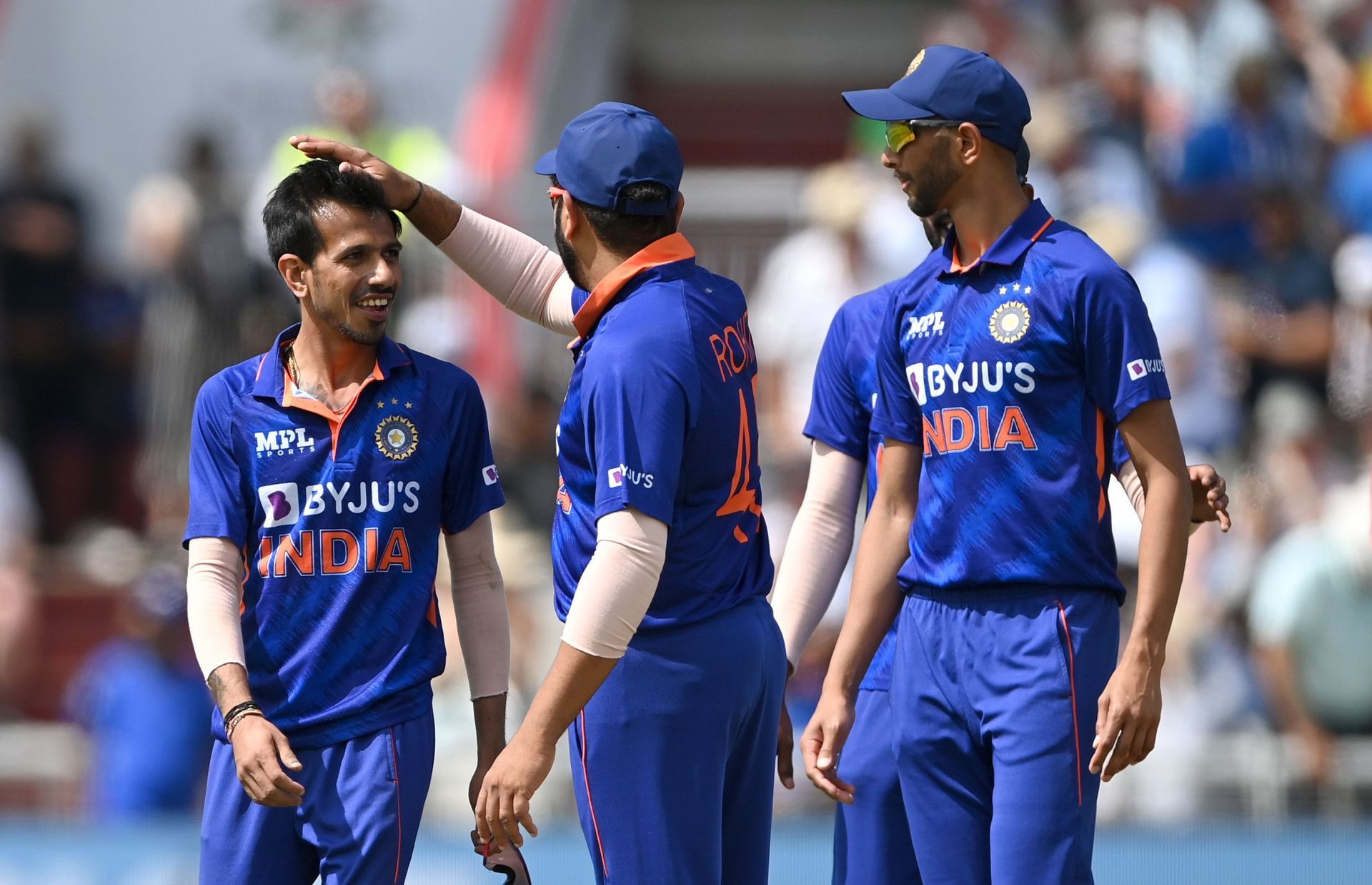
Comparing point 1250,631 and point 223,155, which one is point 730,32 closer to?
point 223,155

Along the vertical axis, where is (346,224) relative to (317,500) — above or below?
above

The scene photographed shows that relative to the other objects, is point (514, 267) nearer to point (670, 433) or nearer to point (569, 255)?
point (569, 255)

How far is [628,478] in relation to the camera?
13.1 feet

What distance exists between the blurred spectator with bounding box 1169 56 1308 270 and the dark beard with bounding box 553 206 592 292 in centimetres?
771

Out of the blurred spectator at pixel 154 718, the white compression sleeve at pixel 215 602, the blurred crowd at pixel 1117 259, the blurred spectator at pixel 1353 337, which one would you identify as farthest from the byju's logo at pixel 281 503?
the blurred spectator at pixel 1353 337

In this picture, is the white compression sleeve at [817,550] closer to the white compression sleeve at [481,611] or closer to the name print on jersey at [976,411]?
the name print on jersey at [976,411]

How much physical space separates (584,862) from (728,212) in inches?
261

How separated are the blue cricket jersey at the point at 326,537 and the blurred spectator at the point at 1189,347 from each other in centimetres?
657

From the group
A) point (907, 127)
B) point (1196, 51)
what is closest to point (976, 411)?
point (907, 127)

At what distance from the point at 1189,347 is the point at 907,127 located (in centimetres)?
631

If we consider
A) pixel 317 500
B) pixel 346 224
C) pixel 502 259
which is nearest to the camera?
pixel 317 500

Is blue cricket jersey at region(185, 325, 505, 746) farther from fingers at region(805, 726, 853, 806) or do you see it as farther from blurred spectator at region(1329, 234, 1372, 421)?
blurred spectator at region(1329, 234, 1372, 421)

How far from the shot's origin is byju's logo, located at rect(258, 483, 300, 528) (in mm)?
4270

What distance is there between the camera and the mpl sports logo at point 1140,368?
163 inches
